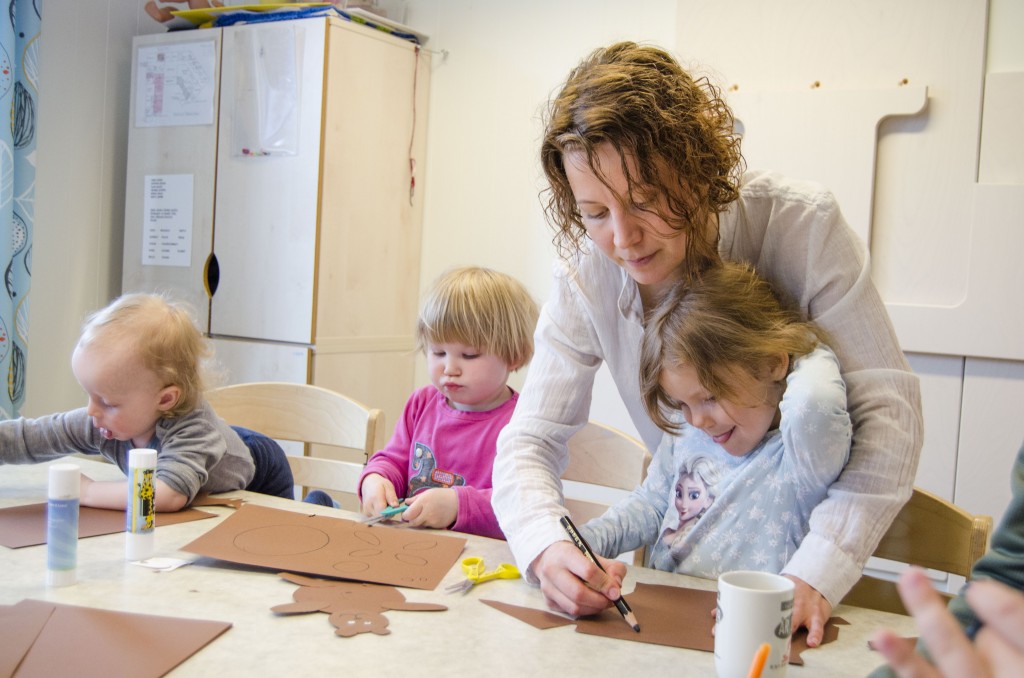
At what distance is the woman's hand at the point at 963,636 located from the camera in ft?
1.53

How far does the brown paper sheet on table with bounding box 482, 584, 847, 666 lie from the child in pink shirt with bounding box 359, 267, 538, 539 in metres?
0.62

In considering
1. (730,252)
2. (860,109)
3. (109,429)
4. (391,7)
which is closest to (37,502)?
(109,429)

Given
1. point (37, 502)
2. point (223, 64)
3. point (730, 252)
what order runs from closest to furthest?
point (730, 252) < point (37, 502) < point (223, 64)

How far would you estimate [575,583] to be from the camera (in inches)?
36.0

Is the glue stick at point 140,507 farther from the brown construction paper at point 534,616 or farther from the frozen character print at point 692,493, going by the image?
the frozen character print at point 692,493

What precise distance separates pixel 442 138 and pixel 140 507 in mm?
2216

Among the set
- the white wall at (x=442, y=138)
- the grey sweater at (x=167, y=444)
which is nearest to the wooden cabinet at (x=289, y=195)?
the white wall at (x=442, y=138)

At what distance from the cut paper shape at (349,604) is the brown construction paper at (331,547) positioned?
2 cm

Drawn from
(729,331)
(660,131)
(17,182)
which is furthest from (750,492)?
(17,182)

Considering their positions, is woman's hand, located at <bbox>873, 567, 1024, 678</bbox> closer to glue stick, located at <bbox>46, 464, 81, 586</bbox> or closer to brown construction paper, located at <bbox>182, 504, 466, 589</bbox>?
brown construction paper, located at <bbox>182, 504, 466, 589</bbox>

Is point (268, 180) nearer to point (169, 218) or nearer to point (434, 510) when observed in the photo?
point (169, 218)

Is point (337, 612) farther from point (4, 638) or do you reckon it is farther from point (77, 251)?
point (77, 251)

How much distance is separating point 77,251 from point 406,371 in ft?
3.84

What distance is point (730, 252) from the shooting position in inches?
43.9
